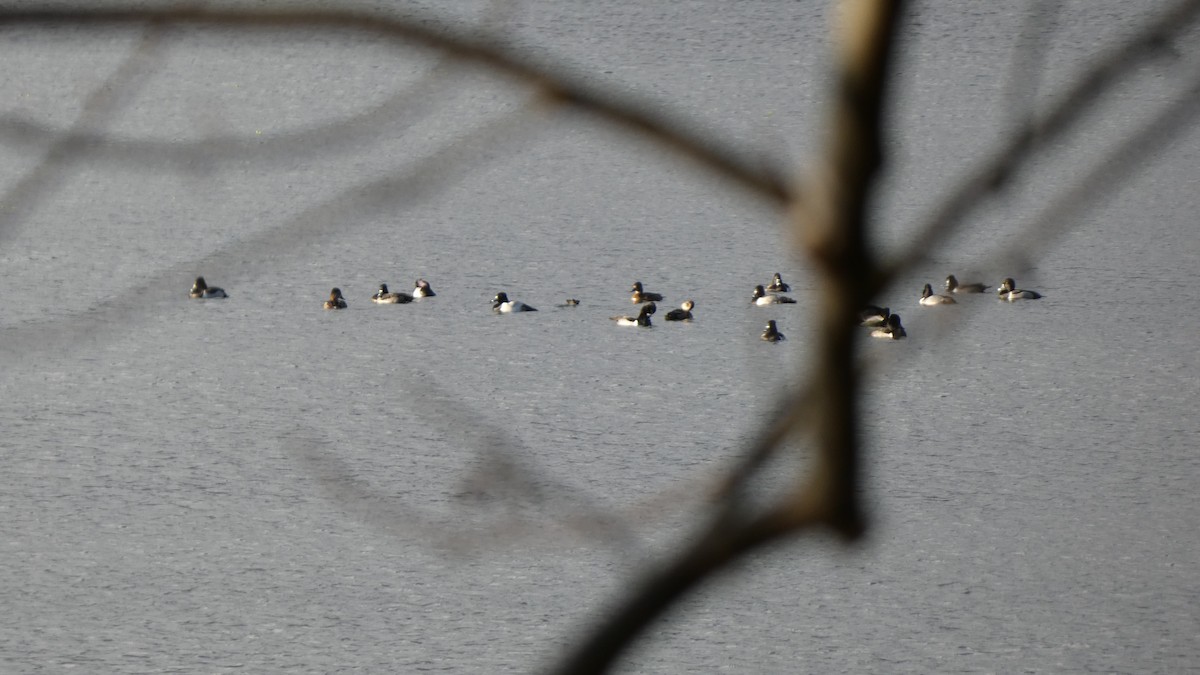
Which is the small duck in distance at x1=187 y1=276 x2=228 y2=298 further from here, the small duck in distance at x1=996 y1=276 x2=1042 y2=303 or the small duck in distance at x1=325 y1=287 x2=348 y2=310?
the small duck in distance at x1=996 y1=276 x2=1042 y2=303

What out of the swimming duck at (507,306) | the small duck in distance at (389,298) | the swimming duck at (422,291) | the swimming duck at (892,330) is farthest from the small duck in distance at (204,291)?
the swimming duck at (892,330)

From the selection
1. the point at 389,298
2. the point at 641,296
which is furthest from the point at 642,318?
the point at 389,298

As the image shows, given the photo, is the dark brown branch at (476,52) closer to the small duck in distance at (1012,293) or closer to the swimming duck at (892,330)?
the swimming duck at (892,330)

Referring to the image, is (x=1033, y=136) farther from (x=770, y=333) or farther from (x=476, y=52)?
(x=770, y=333)

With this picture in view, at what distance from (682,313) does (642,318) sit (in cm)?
21

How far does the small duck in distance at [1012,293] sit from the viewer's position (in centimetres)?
697

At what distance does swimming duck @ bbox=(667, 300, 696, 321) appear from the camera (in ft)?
21.0

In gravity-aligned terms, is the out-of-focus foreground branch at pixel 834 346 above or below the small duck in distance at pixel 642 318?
below

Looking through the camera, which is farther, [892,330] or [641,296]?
[641,296]

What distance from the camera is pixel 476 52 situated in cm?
79

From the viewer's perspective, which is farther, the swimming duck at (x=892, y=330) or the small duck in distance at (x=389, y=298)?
the small duck in distance at (x=389, y=298)

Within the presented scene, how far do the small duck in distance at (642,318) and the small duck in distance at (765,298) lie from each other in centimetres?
46

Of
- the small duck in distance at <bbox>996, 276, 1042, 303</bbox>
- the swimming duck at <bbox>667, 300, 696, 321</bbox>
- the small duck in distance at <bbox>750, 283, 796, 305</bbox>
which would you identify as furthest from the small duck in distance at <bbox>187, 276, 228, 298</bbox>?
the small duck in distance at <bbox>996, 276, 1042, 303</bbox>

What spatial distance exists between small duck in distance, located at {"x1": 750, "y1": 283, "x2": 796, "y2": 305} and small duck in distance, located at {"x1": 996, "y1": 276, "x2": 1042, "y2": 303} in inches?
38.9
